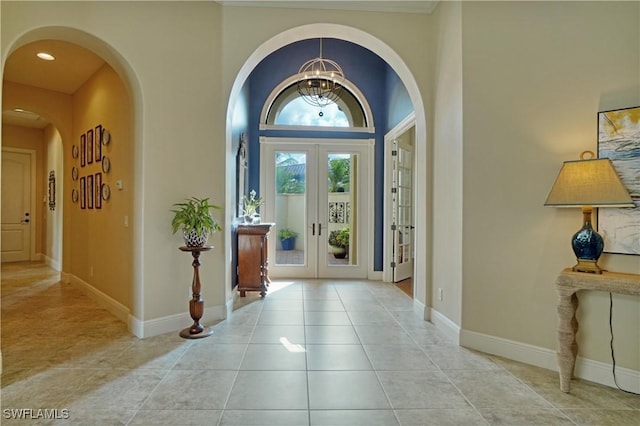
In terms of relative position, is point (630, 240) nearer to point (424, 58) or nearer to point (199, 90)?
point (424, 58)

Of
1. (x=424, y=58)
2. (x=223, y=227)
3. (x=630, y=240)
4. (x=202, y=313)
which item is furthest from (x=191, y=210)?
(x=630, y=240)

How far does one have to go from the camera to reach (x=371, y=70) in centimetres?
615

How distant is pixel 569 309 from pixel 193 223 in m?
3.09

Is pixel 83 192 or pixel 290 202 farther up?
pixel 83 192

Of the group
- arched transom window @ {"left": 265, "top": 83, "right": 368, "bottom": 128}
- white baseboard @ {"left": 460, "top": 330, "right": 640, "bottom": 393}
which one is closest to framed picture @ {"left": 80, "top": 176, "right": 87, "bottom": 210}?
arched transom window @ {"left": 265, "top": 83, "right": 368, "bottom": 128}

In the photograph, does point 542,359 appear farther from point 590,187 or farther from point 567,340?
point 590,187

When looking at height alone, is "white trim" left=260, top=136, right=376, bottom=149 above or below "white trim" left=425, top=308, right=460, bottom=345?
above

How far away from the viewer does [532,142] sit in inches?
112

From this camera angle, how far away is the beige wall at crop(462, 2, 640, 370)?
254cm

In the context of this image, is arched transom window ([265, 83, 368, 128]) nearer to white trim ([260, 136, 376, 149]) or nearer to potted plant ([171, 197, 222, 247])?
white trim ([260, 136, 376, 149])

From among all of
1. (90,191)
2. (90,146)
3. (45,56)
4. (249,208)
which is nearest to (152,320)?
(249,208)

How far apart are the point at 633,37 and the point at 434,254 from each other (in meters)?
2.38

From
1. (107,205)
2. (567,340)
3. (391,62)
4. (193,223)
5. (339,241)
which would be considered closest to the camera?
(567,340)

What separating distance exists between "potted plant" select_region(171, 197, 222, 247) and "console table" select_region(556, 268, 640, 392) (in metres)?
2.94
